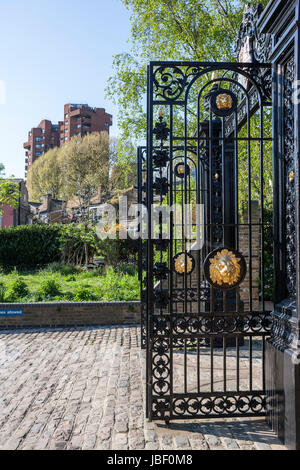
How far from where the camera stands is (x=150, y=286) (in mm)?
3633

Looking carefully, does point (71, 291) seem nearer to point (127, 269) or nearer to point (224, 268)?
point (127, 269)

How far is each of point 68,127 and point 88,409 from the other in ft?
231

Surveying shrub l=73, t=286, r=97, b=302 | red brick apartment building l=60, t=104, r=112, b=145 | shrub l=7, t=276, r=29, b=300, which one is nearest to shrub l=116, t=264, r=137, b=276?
shrub l=73, t=286, r=97, b=302

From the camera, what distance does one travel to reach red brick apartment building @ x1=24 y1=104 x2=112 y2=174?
6712 centimetres

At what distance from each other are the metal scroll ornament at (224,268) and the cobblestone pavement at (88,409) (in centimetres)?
134

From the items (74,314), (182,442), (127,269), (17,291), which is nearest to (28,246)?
(127,269)

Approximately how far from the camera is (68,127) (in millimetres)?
69000

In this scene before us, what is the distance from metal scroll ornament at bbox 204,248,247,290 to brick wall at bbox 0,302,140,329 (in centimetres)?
503

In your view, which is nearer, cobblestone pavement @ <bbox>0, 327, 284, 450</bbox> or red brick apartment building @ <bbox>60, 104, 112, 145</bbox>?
cobblestone pavement @ <bbox>0, 327, 284, 450</bbox>

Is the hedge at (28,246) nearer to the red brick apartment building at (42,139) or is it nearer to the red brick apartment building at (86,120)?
the red brick apartment building at (86,120)

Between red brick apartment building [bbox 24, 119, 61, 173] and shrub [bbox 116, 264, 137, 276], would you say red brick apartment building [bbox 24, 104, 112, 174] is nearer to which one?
red brick apartment building [bbox 24, 119, 61, 173]

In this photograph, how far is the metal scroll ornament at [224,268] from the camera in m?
3.45

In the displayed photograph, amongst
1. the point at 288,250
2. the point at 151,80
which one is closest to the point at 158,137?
the point at 151,80

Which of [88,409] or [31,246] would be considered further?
[31,246]
